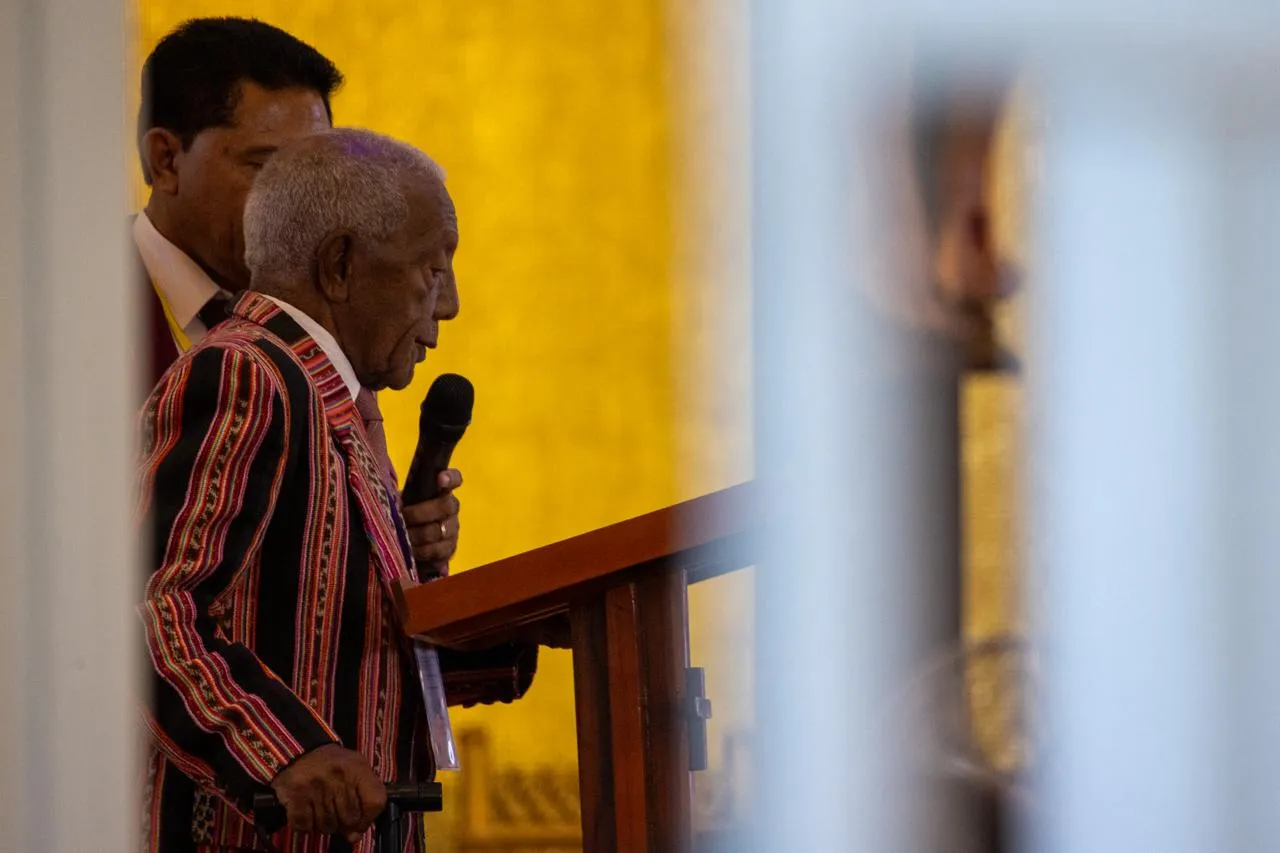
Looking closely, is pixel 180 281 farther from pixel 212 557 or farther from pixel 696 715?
pixel 696 715

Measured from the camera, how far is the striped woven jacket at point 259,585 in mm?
1442

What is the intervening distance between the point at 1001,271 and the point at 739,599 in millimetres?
1860

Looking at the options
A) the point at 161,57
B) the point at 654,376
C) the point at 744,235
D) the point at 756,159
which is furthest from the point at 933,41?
the point at 654,376

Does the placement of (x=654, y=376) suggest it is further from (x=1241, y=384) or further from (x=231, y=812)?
(x=1241, y=384)

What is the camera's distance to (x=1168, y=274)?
0.96m

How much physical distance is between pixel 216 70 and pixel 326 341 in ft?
2.42

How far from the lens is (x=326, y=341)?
5.55 ft

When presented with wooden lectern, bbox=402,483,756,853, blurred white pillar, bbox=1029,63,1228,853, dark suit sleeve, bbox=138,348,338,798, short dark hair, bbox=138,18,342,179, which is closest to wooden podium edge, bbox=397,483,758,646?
wooden lectern, bbox=402,483,756,853

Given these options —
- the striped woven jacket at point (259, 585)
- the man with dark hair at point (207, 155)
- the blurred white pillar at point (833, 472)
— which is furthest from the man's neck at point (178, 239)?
the blurred white pillar at point (833, 472)

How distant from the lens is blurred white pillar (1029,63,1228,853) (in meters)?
0.95

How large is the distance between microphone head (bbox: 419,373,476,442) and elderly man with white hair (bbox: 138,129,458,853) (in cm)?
6

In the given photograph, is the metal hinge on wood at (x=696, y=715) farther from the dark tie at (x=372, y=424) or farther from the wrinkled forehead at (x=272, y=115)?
the wrinkled forehead at (x=272, y=115)

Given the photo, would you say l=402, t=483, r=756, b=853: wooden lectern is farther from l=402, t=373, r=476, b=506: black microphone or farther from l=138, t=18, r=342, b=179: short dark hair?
l=138, t=18, r=342, b=179: short dark hair

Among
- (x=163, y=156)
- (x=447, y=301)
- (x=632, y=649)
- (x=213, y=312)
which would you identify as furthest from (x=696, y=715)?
(x=163, y=156)
